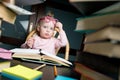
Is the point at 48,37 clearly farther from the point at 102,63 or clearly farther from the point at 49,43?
the point at 102,63

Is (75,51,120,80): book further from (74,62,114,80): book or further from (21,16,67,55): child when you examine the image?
(21,16,67,55): child

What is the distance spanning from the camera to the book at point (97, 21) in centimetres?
44

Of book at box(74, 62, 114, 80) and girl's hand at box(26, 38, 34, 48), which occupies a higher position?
girl's hand at box(26, 38, 34, 48)

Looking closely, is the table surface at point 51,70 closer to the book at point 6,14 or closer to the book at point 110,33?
the book at point 6,14

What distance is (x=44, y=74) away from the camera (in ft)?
2.63

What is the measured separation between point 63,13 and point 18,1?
1.39 metres

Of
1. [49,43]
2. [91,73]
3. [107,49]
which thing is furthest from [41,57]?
[49,43]

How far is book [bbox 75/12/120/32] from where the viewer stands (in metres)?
0.44

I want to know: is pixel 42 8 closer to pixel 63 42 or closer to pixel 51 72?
pixel 63 42

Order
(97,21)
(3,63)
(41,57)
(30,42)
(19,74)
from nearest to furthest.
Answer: (97,21) < (19,74) < (3,63) < (41,57) < (30,42)

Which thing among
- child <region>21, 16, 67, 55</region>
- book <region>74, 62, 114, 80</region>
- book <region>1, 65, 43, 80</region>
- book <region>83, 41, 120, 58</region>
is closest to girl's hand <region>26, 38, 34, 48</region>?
child <region>21, 16, 67, 55</region>

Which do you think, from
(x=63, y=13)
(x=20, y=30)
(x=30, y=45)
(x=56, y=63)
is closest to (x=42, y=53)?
(x=56, y=63)

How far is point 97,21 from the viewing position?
49 cm

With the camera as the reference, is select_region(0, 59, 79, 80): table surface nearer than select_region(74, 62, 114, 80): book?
No
